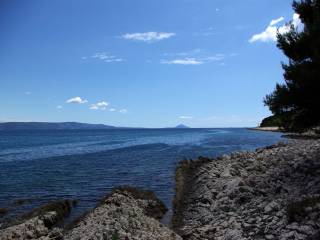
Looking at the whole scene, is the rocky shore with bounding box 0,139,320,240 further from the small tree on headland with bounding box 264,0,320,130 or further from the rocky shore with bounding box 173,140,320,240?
the small tree on headland with bounding box 264,0,320,130

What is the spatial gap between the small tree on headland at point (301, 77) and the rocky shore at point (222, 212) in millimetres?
2404

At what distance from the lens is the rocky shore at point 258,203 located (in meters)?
12.1

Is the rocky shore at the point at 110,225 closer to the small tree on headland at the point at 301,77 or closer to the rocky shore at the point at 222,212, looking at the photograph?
the rocky shore at the point at 222,212

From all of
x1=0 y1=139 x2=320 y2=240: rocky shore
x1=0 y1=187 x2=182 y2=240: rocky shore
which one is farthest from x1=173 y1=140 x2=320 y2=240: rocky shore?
x1=0 y1=187 x2=182 y2=240: rocky shore

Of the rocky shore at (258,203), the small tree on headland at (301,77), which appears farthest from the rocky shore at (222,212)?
the small tree on headland at (301,77)

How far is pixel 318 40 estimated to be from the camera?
19625mm

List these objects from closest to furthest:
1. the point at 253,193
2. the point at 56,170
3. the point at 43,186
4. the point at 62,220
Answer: the point at 253,193, the point at 62,220, the point at 43,186, the point at 56,170

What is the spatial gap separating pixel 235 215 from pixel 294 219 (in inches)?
139

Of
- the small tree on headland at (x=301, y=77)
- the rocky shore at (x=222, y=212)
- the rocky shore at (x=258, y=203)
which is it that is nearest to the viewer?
the rocky shore at (x=258, y=203)

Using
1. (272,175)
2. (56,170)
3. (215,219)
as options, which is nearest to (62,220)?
(215,219)

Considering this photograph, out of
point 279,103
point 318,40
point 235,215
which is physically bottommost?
point 235,215

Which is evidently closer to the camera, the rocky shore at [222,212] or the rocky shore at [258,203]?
the rocky shore at [258,203]

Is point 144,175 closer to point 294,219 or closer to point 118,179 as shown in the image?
point 118,179

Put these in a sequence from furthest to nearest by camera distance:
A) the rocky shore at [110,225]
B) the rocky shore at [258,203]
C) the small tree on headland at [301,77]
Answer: the small tree on headland at [301,77] → the rocky shore at [110,225] → the rocky shore at [258,203]
